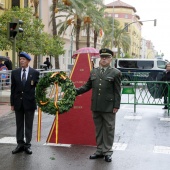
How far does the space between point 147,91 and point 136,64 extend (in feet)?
54.2

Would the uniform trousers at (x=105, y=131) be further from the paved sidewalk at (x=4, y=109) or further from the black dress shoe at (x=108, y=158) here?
the paved sidewalk at (x=4, y=109)

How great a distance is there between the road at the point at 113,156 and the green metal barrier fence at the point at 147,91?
3.04m

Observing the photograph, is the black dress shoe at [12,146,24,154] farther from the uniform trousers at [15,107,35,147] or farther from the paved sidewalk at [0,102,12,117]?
the paved sidewalk at [0,102,12,117]

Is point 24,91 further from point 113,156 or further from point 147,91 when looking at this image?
point 147,91

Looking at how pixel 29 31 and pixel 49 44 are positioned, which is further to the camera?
pixel 49 44

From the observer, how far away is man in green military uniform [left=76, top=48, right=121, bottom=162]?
258 inches

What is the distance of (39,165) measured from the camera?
6.38 metres

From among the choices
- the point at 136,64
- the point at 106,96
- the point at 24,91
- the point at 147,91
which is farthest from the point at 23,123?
the point at 136,64

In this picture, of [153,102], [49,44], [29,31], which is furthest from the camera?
[49,44]

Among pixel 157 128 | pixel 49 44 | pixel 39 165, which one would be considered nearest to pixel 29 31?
pixel 49 44

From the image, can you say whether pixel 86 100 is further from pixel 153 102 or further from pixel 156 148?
pixel 153 102

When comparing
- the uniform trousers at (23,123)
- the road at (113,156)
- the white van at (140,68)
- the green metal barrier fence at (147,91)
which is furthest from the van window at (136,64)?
the uniform trousers at (23,123)

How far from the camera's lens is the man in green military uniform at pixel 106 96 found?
21.5 feet

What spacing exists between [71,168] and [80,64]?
2.53m
